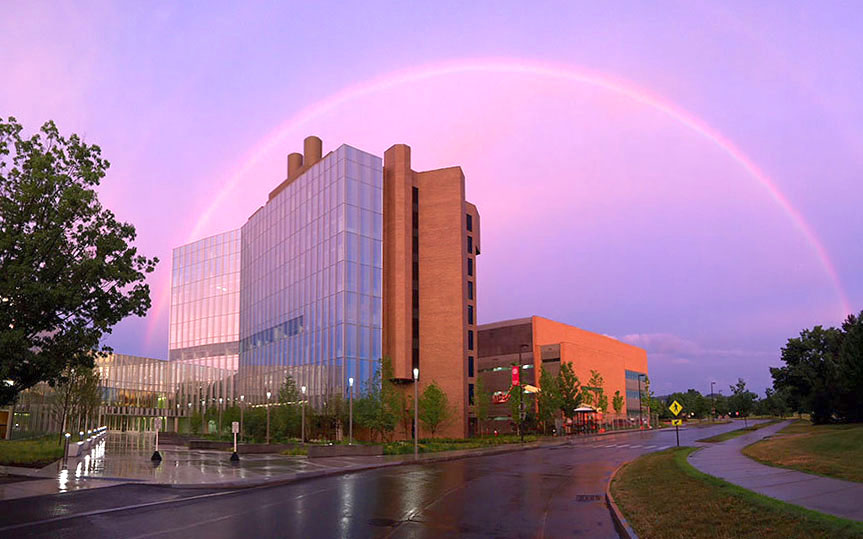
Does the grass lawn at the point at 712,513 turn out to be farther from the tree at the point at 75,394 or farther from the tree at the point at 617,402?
the tree at the point at 617,402

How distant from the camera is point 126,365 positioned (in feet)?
335

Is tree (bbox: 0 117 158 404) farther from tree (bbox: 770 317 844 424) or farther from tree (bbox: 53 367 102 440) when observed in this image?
tree (bbox: 770 317 844 424)

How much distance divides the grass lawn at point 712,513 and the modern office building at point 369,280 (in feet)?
157

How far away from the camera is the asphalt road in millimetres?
13672

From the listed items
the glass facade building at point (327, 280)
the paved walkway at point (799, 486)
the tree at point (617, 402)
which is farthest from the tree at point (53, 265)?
the tree at point (617, 402)

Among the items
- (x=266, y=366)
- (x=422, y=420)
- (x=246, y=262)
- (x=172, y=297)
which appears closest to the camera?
(x=422, y=420)

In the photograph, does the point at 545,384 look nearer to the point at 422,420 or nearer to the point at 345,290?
the point at 422,420

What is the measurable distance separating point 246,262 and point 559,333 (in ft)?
176

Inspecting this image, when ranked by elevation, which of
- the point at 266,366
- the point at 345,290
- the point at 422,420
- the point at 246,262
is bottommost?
the point at 422,420

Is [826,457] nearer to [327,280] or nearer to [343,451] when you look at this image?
[343,451]

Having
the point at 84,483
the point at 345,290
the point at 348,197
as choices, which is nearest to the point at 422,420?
the point at 345,290

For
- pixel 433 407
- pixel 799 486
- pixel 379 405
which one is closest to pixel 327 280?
pixel 379 405

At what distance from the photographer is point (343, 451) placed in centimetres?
4184

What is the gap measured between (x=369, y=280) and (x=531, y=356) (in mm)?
46712
